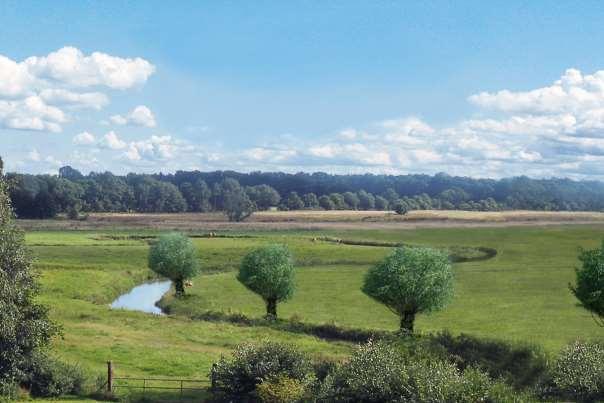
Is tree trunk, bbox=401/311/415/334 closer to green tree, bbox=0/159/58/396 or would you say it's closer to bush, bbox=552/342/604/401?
bush, bbox=552/342/604/401

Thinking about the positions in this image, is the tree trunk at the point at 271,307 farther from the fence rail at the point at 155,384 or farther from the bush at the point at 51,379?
the bush at the point at 51,379

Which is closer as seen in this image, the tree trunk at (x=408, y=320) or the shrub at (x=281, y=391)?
the shrub at (x=281, y=391)

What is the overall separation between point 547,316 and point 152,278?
6365cm

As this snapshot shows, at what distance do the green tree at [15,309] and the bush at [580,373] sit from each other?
30.4 meters

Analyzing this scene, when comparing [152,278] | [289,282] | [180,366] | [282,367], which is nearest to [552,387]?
[282,367]

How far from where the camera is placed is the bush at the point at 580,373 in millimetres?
38406

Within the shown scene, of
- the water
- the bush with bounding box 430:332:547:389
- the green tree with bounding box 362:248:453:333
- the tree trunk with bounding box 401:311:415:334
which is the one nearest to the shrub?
the bush with bounding box 430:332:547:389

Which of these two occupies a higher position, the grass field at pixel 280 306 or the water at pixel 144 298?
the grass field at pixel 280 306

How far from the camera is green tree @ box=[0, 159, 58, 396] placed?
40.2 meters

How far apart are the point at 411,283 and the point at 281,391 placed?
2742 centimetres

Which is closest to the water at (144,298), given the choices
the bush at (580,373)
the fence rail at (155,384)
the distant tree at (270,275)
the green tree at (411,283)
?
the distant tree at (270,275)

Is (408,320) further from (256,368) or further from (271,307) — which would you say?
(256,368)

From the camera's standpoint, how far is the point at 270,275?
74188mm

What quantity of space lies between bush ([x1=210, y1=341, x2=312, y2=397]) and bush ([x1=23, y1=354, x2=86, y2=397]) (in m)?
8.50
